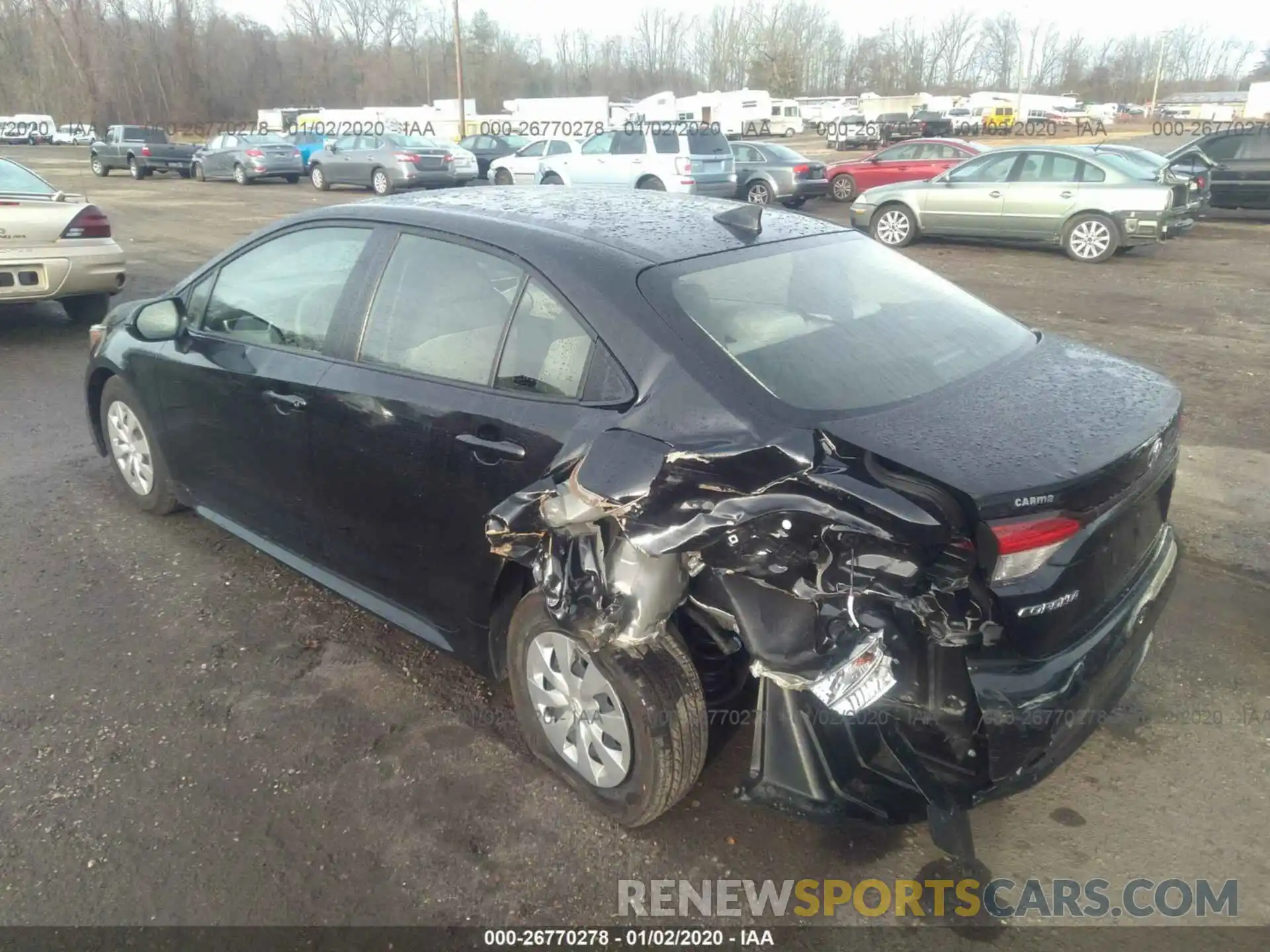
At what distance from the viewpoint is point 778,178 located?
19375 millimetres

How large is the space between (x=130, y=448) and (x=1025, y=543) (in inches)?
172

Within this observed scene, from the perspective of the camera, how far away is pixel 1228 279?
11742mm

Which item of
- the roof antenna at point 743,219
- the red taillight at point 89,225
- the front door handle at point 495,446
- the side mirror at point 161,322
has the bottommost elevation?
the front door handle at point 495,446

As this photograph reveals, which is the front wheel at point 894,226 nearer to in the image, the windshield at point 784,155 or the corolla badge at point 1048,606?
the windshield at point 784,155

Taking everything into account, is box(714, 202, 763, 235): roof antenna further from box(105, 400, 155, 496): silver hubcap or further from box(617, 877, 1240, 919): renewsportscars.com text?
box(105, 400, 155, 496): silver hubcap

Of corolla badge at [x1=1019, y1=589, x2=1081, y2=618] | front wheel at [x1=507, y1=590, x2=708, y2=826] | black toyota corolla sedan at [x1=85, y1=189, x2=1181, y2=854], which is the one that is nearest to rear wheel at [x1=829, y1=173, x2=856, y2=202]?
black toyota corolla sedan at [x1=85, y1=189, x2=1181, y2=854]

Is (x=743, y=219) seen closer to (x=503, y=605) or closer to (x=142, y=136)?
(x=503, y=605)

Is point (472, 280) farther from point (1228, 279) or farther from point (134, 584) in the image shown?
point (1228, 279)

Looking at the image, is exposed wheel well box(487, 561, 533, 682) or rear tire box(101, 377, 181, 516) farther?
rear tire box(101, 377, 181, 516)

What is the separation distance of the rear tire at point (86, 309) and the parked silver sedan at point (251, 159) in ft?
68.7

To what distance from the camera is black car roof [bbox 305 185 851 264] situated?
3.04 meters

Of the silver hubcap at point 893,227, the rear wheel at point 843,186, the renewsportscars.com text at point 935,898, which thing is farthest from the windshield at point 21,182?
the rear wheel at point 843,186

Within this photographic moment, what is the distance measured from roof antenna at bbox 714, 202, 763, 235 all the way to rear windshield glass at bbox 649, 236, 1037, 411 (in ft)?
0.51

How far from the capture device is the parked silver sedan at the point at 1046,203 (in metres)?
12.5
